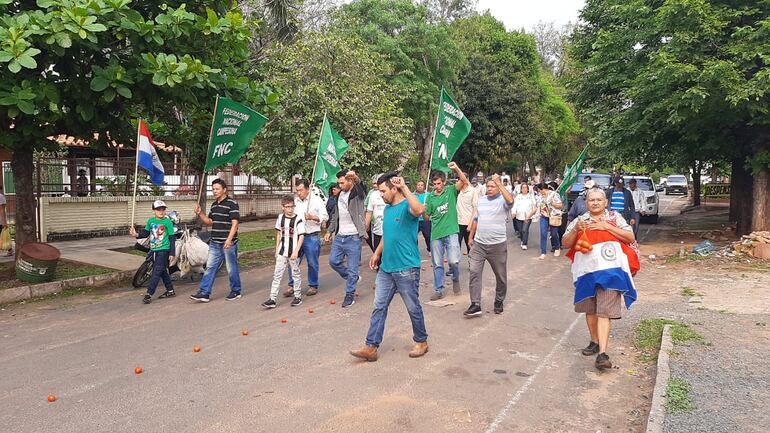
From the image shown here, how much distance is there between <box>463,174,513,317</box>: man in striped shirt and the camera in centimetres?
744

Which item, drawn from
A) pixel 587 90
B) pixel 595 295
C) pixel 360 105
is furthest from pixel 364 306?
pixel 587 90

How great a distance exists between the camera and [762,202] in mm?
14070

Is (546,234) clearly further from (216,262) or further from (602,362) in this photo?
(602,362)

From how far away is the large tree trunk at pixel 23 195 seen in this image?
386 inches

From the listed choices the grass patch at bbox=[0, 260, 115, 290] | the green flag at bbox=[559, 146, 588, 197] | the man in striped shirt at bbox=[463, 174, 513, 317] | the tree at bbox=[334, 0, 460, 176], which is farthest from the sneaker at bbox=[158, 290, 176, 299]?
the tree at bbox=[334, 0, 460, 176]

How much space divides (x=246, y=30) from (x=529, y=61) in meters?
35.2

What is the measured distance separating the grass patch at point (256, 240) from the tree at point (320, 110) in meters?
1.80

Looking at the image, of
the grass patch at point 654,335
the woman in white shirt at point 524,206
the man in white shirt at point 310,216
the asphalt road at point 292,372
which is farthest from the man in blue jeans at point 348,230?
the woman in white shirt at point 524,206

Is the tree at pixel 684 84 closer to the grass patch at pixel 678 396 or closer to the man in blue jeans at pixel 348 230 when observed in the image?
the man in blue jeans at pixel 348 230

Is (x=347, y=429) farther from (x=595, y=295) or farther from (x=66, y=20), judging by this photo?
(x=66, y=20)

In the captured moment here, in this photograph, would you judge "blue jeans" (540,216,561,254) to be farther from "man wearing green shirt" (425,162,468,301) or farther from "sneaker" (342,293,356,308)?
"sneaker" (342,293,356,308)

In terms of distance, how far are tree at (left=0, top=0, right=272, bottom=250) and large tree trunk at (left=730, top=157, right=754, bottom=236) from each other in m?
13.5

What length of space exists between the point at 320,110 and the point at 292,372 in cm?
1239

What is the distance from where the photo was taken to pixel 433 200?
8.42 meters
